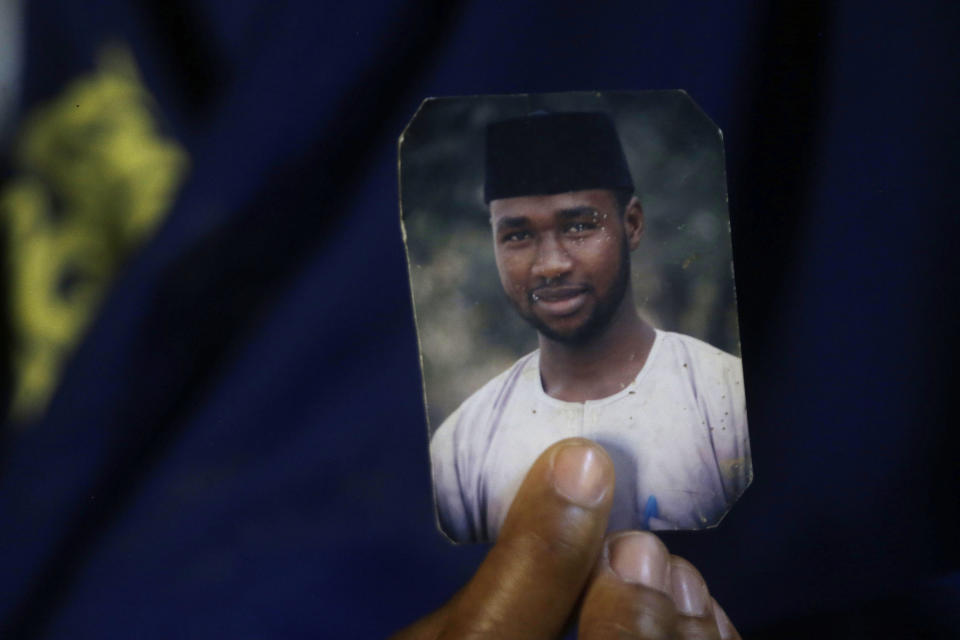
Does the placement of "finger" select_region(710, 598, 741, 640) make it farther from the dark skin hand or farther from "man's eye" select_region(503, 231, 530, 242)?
"man's eye" select_region(503, 231, 530, 242)

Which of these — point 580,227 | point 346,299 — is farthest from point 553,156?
point 346,299

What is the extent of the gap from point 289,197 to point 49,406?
21cm

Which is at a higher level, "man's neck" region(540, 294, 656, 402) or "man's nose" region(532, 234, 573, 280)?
"man's nose" region(532, 234, 573, 280)

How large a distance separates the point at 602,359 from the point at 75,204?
36 cm

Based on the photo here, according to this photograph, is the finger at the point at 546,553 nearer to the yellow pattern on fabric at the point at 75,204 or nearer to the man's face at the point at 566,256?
the man's face at the point at 566,256

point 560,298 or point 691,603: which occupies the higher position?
point 560,298

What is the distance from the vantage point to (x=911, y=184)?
0.55 meters

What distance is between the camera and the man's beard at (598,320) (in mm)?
490

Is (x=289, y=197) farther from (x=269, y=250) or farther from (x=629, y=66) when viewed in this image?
(x=629, y=66)

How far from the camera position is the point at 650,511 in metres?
0.49

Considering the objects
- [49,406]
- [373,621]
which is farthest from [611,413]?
[49,406]

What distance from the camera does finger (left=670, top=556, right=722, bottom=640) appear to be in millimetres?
469

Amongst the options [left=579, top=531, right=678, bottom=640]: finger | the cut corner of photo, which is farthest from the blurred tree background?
[left=579, top=531, right=678, bottom=640]: finger

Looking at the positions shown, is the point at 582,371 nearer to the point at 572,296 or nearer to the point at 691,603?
the point at 572,296
